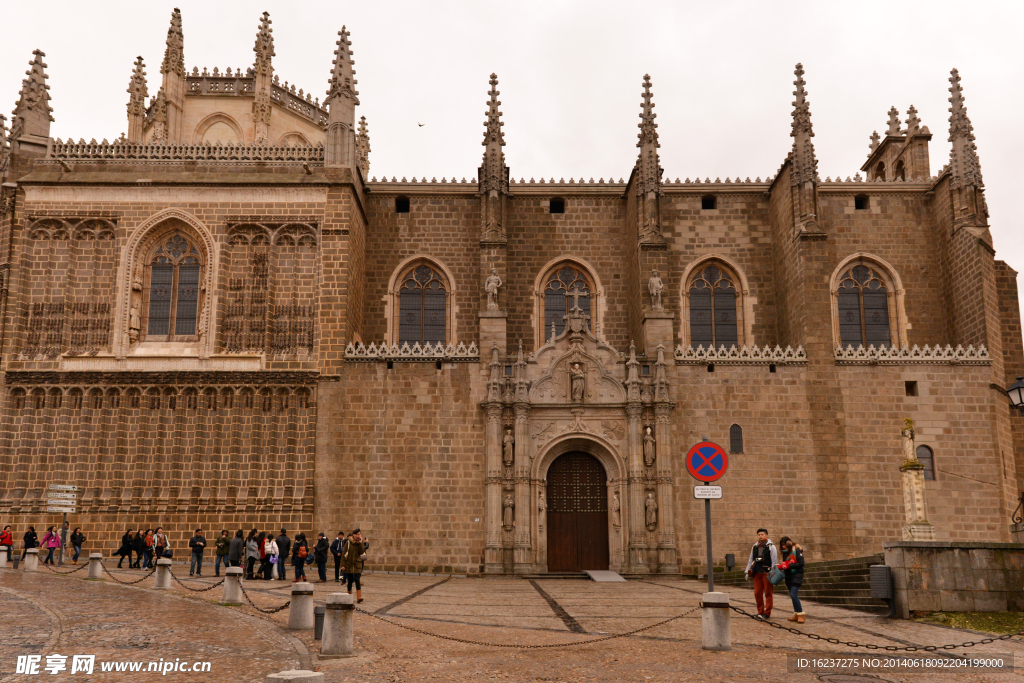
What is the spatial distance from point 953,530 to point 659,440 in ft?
28.9

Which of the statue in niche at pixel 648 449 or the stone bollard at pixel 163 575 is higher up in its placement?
the statue in niche at pixel 648 449

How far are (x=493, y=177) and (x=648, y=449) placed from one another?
400 inches

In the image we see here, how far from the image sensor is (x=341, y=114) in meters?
28.4

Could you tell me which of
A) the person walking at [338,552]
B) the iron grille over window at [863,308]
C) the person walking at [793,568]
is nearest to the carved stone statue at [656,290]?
the iron grille over window at [863,308]

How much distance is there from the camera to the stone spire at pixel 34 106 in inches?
1103

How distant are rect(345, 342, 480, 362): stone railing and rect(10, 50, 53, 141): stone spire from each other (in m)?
12.5

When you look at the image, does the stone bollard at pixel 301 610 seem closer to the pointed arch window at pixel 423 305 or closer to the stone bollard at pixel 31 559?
the stone bollard at pixel 31 559

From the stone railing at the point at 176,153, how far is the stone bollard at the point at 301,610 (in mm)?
18687

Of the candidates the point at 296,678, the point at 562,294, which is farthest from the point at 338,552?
the point at 296,678

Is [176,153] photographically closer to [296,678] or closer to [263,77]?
[263,77]

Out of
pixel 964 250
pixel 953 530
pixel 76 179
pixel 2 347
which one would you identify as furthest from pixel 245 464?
pixel 964 250

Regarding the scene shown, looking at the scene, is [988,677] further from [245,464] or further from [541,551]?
[245,464]

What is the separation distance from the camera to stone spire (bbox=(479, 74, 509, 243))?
1119 inches

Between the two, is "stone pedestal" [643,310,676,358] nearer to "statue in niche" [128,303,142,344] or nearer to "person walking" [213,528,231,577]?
"person walking" [213,528,231,577]
